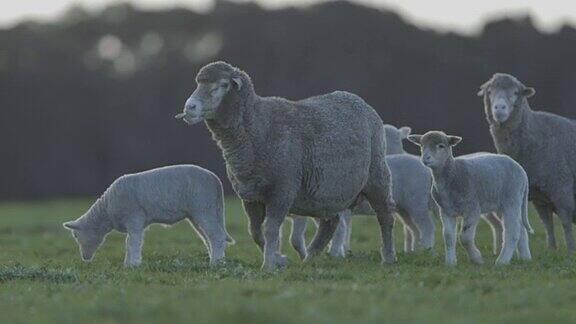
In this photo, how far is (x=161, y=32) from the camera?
66250 millimetres

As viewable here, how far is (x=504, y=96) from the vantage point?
1770 cm

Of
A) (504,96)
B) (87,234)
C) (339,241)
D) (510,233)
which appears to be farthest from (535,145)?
(87,234)

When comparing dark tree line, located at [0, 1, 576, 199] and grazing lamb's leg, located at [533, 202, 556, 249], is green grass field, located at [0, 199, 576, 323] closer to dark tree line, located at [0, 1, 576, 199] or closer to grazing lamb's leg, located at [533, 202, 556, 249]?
grazing lamb's leg, located at [533, 202, 556, 249]

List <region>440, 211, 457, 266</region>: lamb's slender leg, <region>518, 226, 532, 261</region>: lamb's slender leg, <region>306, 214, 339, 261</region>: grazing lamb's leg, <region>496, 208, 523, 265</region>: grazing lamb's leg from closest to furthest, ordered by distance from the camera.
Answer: <region>440, 211, 457, 266</region>: lamb's slender leg, <region>496, 208, 523, 265</region>: grazing lamb's leg, <region>518, 226, 532, 261</region>: lamb's slender leg, <region>306, 214, 339, 261</region>: grazing lamb's leg

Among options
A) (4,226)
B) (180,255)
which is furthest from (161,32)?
(180,255)

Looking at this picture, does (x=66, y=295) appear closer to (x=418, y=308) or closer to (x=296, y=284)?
(x=296, y=284)

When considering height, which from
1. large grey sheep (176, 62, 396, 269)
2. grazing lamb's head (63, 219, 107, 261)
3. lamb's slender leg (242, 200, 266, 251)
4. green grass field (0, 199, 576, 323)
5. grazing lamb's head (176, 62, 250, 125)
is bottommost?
green grass field (0, 199, 576, 323)

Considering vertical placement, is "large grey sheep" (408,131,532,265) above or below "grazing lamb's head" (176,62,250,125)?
below

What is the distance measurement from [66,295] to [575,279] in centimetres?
Answer: 470

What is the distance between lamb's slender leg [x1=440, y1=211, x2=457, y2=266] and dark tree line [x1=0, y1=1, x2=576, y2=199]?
37767 millimetres

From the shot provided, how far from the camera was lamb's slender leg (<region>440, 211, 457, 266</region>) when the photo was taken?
14.8 m

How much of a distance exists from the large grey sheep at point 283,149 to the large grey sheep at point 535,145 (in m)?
2.72

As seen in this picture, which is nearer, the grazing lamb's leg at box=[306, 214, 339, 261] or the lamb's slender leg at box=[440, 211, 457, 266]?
the lamb's slender leg at box=[440, 211, 457, 266]

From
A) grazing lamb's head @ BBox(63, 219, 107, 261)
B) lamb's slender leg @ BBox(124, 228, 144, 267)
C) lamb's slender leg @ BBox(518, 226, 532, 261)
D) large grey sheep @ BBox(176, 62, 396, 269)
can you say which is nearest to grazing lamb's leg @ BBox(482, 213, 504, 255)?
lamb's slender leg @ BBox(518, 226, 532, 261)
